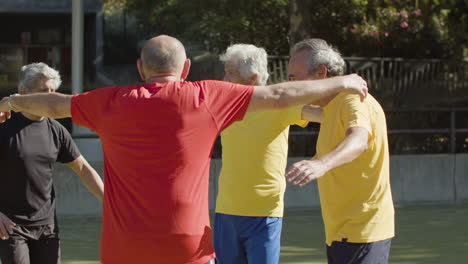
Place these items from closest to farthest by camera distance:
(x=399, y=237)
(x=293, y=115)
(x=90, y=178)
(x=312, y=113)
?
1. (x=312, y=113)
2. (x=293, y=115)
3. (x=90, y=178)
4. (x=399, y=237)

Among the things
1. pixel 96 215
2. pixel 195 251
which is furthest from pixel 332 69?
pixel 96 215

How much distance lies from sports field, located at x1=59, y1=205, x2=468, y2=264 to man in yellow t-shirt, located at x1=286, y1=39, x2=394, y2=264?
433cm

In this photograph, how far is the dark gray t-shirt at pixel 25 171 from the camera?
5672 mm

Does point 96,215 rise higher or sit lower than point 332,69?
lower

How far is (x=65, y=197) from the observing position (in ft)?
39.5

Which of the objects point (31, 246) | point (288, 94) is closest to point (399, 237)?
point (31, 246)

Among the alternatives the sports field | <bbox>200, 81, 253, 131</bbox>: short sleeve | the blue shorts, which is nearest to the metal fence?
the sports field

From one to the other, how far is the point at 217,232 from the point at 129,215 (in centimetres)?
195

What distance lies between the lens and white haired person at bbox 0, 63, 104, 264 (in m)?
5.65

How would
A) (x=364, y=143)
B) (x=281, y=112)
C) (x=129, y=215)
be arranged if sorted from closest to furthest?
(x=129, y=215) → (x=364, y=143) → (x=281, y=112)

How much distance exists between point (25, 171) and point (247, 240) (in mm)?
1454

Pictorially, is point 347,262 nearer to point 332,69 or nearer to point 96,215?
point 332,69

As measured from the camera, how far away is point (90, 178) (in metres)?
5.93

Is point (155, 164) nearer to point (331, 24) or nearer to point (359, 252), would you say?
point (359, 252)
